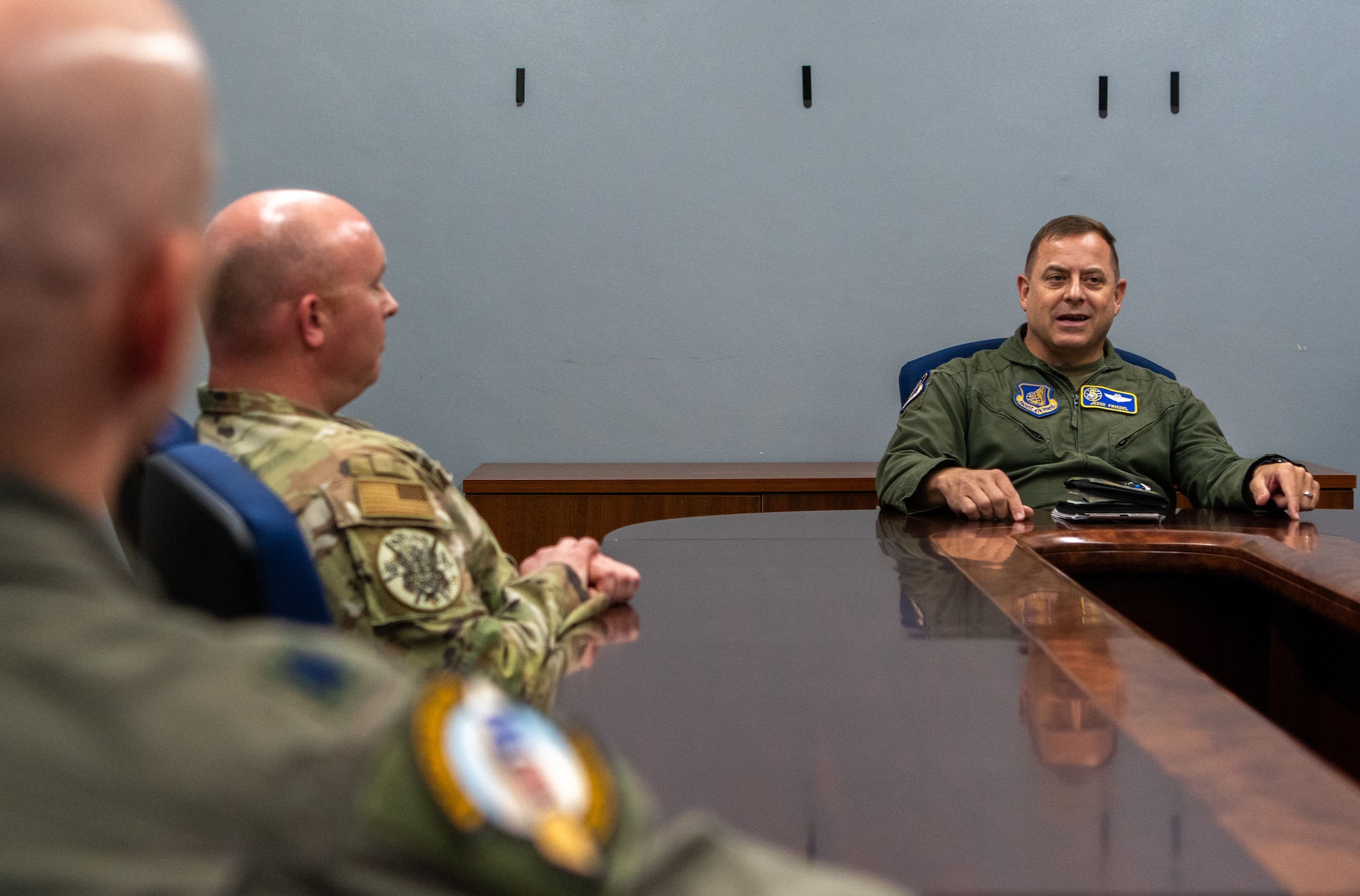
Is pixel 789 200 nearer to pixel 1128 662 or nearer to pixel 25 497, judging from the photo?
pixel 1128 662

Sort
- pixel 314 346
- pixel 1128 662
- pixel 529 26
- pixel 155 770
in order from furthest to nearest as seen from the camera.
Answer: pixel 529 26 → pixel 314 346 → pixel 1128 662 → pixel 155 770

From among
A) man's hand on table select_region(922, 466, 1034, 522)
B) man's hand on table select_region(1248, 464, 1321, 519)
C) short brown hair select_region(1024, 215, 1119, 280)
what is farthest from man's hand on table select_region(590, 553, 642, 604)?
short brown hair select_region(1024, 215, 1119, 280)

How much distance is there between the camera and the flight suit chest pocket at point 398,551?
1045mm

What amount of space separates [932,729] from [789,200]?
3.11 meters

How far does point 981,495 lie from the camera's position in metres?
2.12

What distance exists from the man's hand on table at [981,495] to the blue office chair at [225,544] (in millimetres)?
1542

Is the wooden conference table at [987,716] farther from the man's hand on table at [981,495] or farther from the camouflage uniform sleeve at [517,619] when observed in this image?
the man's hand on table at [981,495]

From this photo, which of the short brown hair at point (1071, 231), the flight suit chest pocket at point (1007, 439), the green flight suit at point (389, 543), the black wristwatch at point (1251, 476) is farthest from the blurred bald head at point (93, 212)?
the short brown hair at point (1071, 231)

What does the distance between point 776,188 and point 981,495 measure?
1923 mm

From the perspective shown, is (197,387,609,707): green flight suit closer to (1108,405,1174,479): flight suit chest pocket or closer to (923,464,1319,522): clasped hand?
(923,464,1319,522): clasped hand

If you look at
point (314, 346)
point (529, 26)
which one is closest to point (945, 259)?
point (529, 26)

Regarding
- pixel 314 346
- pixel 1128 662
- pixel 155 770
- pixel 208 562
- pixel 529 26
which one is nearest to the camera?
pixel 155 770

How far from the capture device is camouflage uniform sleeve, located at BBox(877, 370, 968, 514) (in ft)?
7.51

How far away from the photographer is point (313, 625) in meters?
0.81
